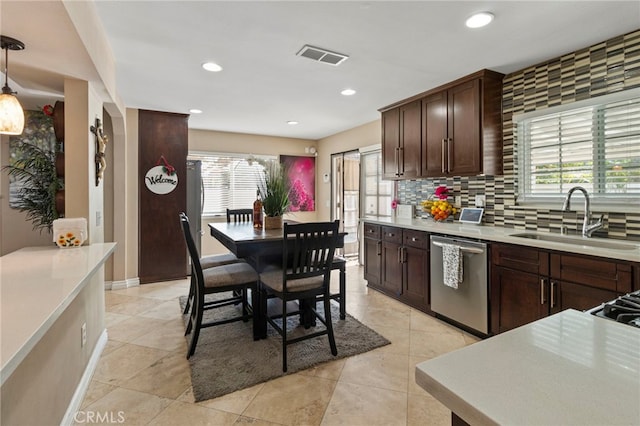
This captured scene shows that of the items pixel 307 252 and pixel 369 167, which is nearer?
pixel 307 252

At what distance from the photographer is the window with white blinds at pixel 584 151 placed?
2.38 metres

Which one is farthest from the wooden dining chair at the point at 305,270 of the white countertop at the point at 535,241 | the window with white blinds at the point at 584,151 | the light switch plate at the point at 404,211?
the light switch plate at the point at 404,211

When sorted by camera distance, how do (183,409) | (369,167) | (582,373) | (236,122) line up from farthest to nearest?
1. (369,167)
2. (236,122)
3. (183,409)
4. (582,373)

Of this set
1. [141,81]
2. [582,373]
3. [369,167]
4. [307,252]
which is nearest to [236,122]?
[141,81]

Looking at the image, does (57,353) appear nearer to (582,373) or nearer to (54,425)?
(54,425)

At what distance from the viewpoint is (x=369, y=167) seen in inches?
214

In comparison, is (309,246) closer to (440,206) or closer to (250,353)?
(250,353)

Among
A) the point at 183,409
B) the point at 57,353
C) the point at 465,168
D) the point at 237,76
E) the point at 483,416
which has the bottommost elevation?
the point at 183,409

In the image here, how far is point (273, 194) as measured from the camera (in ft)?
10.2

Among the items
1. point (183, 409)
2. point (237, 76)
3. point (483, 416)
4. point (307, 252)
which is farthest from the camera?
point (237, 76)

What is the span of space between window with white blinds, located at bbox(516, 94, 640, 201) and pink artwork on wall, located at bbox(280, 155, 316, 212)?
4099 mm

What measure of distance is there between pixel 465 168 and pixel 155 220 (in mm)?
3995

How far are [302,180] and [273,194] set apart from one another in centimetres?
350

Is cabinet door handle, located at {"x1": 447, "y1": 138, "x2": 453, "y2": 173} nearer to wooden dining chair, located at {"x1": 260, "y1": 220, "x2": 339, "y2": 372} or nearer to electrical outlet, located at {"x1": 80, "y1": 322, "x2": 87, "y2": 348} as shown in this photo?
wooden dining chair, located at {"x1": 260, "y1": 220, "x2": 339, "y2": 372}
